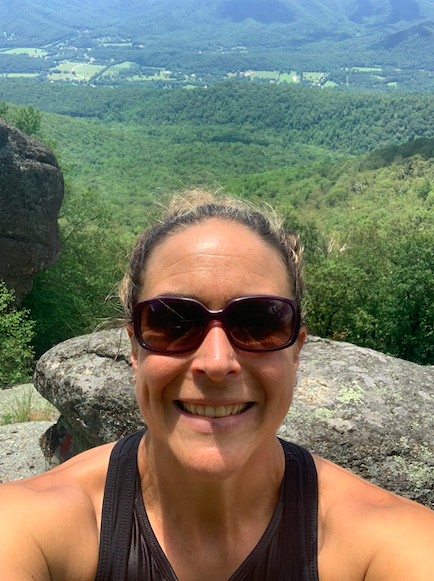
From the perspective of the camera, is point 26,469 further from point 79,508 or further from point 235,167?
point 235,167

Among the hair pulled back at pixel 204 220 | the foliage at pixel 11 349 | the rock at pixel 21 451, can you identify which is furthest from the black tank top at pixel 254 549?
the foliage at pixel 11 349

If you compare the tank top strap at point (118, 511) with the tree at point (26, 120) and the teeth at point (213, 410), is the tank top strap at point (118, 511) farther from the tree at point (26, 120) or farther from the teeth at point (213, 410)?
the tree at point (26, 120)

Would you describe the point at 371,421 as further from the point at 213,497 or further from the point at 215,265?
the point at 215,265

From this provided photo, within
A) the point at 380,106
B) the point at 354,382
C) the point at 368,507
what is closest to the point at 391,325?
the point at 354,382

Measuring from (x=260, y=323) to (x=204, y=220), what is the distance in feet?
1.83

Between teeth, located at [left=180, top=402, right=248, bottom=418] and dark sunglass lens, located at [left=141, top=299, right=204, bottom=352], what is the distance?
225mm

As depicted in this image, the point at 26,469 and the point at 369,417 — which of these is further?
the point at 26,469

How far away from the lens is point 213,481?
1731 millimetres

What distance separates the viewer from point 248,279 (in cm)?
189

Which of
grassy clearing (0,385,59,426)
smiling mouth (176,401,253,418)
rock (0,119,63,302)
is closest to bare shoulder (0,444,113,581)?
smiling mouth (176,401,253,418)

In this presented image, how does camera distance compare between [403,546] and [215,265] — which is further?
[215,265]

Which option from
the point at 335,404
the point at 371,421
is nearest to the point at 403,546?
the point at 371,421

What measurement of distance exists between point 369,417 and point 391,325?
59.9ft

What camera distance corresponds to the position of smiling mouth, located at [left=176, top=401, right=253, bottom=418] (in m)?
1.78
